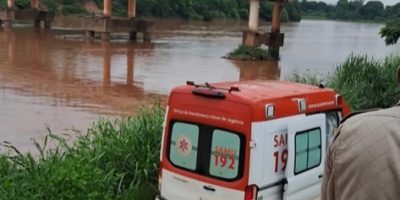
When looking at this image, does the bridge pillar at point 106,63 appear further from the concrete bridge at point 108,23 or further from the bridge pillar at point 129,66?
the concrete bridge at point 108,23

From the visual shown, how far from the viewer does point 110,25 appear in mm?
32188

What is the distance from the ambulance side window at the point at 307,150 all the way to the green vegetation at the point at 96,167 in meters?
1.59

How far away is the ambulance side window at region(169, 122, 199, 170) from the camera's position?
535 cm

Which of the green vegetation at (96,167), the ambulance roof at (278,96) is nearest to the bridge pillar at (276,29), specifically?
the green vegetation at (96,167)

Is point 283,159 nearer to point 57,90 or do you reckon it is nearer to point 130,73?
point 57,90

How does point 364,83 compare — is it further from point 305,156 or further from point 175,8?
point 175,8

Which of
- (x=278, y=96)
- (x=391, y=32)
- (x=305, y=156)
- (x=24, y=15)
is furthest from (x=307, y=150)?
(x=24, y=15)

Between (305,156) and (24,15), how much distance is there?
121 ft

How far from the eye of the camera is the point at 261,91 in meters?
5.48

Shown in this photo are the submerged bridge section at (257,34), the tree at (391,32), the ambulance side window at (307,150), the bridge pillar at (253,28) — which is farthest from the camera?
the submerged bridge section at (257,34)

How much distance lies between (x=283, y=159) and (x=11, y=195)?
242 cm

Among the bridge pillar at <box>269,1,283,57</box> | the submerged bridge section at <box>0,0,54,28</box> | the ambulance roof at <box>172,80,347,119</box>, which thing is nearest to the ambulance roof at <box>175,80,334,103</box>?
the ambulance roof at <box>172,80,347,119</box>

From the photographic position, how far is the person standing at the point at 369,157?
53.7 inches

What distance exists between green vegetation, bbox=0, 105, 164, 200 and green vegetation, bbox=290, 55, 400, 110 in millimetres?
4559
